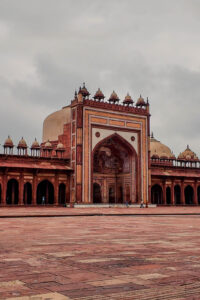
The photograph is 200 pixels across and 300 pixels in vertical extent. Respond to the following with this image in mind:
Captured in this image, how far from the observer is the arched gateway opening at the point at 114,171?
3856 centimetres

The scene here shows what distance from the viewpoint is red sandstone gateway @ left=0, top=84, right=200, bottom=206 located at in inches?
1316

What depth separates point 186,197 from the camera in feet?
152

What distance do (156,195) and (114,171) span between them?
20.3 ft

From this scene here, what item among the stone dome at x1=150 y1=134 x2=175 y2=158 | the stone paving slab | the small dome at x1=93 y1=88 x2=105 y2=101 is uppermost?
the small dome at x1=93 y1=88 x2=105 y2=101

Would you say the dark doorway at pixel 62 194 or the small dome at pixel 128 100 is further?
the small dome at pixel 128 100

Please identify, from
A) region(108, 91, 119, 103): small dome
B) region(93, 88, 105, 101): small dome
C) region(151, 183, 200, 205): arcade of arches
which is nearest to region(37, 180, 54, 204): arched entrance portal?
region(93, 88, 105, 101): small dome

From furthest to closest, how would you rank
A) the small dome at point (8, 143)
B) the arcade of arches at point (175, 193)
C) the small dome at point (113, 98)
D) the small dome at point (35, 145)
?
the arcade of arches at point (175, 193) → the small dome at point (113, 98) → the small dome at point (35, 145) → the small dome at point (8, 143)

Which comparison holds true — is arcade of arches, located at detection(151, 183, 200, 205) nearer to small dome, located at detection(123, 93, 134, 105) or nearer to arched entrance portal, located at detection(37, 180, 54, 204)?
small dome, located at detection(123, 93, 134, 105)

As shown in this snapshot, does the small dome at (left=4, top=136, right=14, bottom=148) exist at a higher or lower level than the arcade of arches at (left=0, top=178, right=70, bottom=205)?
higher

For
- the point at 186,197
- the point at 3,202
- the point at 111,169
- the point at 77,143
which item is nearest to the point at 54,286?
the point at 3,202

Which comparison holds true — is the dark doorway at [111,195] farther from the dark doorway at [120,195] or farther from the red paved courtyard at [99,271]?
the red paved courtyard at [99,271]

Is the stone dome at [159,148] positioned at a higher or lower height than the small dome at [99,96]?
lower

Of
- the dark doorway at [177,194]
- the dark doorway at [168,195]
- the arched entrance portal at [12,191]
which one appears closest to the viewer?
the arched entrance portal at [12,191]

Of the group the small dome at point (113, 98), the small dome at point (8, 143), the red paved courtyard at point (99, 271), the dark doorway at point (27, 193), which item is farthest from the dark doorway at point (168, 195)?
the red paved courtyard at point (99, 271)
